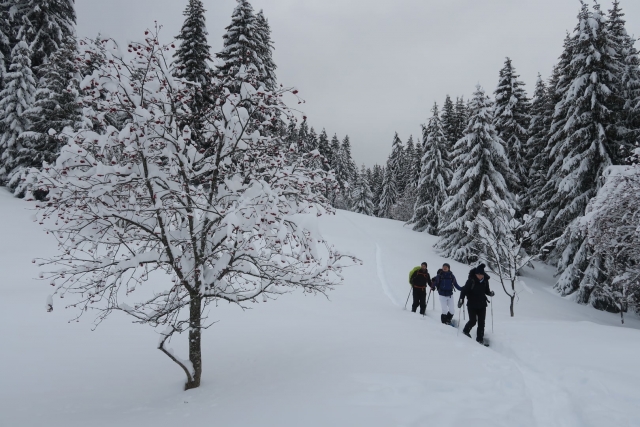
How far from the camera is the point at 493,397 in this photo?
14.6 feet

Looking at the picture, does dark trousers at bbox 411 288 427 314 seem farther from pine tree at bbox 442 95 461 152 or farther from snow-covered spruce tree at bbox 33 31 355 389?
pine tree at bbox 442 95 461 152

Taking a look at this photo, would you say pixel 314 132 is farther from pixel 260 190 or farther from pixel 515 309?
pixel 260 190

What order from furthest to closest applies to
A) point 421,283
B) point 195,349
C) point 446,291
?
point 421,283, point 446,291, point 195,349

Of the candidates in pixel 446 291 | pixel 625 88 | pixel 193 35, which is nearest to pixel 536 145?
pixel 625 88

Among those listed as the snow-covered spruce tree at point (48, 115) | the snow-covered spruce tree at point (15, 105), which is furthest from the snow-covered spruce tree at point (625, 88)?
the snow-covered spruce tree at point (15, 105)

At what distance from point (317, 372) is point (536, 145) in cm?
2480

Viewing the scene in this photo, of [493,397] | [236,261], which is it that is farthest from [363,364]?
[236,261]

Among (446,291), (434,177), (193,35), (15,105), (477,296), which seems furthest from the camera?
(434,177)

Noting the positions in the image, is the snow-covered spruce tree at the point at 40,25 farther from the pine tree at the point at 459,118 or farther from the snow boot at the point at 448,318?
the pine tree at the point at 459,118

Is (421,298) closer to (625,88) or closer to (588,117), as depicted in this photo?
(588,117)

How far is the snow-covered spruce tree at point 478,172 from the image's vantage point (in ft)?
64.3

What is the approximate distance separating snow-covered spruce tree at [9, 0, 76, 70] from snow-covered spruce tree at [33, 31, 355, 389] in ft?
81.9

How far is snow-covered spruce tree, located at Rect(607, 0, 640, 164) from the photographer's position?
634 inches

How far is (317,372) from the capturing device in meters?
5.49
